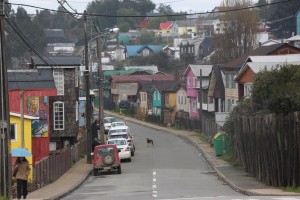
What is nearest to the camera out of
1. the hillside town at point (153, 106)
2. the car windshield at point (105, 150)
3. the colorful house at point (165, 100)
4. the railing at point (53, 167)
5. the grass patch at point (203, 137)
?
the hillside town at point (153, 106)

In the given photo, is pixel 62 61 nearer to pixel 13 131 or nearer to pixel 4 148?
pixel 13 131

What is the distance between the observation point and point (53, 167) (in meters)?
40.9

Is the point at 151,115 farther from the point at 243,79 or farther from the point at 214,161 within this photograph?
the point at 214,161

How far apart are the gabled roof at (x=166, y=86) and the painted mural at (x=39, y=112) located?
155ft

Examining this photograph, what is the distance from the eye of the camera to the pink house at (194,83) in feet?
290

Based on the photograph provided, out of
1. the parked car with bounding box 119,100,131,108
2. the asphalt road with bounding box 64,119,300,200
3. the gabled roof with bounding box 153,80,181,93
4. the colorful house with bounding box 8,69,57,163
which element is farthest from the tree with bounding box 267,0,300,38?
the colorful house with bounding box 8,69,57,163

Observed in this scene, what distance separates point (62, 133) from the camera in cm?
5994

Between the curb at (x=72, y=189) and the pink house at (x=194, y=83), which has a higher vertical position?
the pink house at (x=194, y=83)

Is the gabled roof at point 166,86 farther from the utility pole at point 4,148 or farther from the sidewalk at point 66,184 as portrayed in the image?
the utility pole at point 4,148

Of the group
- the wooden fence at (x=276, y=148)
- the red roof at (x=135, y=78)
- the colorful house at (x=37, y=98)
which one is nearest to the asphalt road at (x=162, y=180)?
the wooden fence at (x=276, y=148)

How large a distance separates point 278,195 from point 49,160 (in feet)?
53.8

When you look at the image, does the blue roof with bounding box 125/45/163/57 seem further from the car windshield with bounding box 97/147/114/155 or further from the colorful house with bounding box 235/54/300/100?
the car windshield with bounding box 97/147/114/155

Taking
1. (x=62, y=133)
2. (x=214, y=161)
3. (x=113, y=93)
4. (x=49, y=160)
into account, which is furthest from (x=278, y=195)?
(x=113, y=93)

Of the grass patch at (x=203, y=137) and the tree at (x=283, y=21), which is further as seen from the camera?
the tree at (x=283, y=21)
